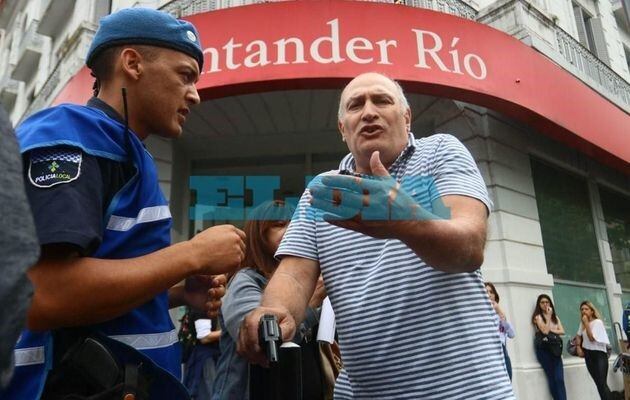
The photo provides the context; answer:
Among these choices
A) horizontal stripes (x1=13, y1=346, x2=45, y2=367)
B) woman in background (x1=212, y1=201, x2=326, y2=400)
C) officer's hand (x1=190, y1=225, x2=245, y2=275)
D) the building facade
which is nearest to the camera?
horizontal stripes (x1=13, y1=346, x2=45, y2=367)

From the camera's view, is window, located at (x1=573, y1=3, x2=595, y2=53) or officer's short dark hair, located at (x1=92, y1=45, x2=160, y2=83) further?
window, located at (x1=573, y1=3, x2=595, y2=53)

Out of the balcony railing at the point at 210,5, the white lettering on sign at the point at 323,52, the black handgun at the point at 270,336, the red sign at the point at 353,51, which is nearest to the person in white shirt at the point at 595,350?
the red sign at the point at 353,51

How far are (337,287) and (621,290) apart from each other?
1028 cm

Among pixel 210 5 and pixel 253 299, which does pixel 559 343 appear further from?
pixel 210 5

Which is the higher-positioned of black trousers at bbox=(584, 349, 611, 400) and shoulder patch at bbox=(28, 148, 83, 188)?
shoulder patch at bbox=(28, 148, 83, 188)

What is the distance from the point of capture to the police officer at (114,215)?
926mm

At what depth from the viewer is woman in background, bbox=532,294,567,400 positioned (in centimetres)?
658

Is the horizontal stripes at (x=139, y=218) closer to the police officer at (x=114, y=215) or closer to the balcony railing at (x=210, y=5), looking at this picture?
the police officer at (x=114, y=215)

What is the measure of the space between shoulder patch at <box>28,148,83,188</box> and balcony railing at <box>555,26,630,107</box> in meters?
9.86

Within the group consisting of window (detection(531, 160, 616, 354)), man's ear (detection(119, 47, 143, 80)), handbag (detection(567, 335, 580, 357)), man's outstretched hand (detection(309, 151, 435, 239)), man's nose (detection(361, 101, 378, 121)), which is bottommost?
handbag (detection(567, 335, 580, 357))

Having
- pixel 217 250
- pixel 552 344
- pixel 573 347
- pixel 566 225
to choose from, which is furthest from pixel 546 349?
pixel 217 250

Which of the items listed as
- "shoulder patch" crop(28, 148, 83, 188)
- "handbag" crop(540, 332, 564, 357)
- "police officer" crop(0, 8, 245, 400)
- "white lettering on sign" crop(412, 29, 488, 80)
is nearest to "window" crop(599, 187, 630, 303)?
"handbag" crop(540, 332, 564, 357)

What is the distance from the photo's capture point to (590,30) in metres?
13.2

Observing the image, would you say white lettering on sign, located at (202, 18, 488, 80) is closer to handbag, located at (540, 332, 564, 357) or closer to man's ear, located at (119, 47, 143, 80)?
handbag, located at (540, 332, 564, 357)
